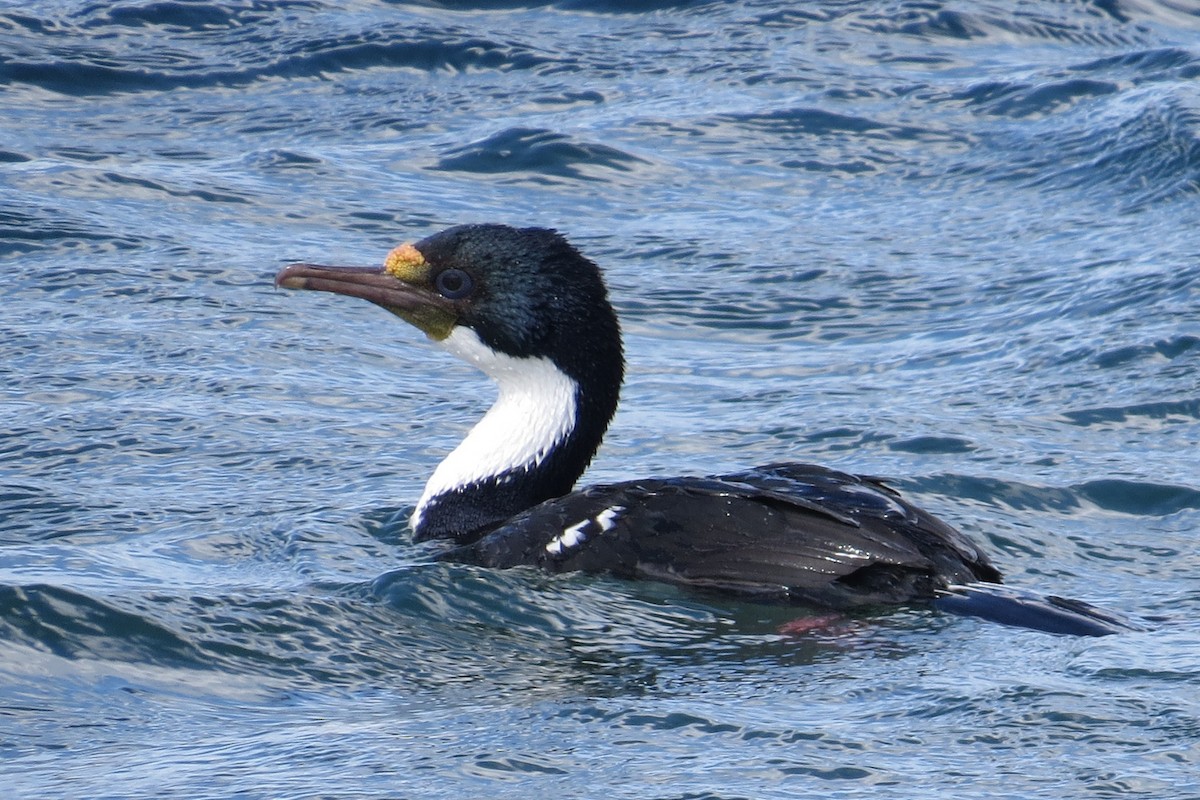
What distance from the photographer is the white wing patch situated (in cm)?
702

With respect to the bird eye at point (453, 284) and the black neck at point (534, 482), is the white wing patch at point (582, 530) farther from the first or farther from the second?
the bird eye at point (453, 284)

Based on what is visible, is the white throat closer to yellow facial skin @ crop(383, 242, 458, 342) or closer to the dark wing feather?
yellow facial skin @ crop(383, 242, 458, 342)

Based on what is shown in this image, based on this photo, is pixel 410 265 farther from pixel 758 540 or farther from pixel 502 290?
pixel 758 540

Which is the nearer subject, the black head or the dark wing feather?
the dark wing feather

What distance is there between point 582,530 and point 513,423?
897mm

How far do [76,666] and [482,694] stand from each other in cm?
132

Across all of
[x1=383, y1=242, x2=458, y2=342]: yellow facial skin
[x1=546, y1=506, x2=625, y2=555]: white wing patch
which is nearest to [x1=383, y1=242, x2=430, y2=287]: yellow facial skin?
[x1=383, y1=242, x2=458, y2=342]: yellow facial skin

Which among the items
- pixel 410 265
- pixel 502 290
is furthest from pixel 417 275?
pixel 502 290

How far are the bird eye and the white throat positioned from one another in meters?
0.14

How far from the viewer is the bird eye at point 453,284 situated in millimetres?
7797

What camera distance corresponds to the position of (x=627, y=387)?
10.2 meters

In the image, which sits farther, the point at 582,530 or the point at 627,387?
the point at 627,387

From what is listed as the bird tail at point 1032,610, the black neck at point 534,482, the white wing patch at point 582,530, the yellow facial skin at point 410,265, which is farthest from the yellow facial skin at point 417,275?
the bird tail at point 1032,610

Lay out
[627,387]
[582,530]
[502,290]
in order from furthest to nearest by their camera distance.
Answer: [627,387], [502,290], [582,530]
